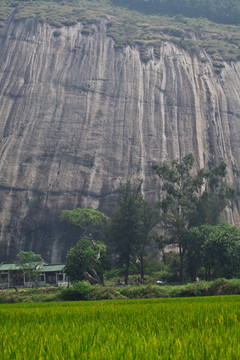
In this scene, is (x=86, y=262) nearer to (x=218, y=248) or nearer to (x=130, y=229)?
(x=130, y=229)

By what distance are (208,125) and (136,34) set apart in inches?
1088

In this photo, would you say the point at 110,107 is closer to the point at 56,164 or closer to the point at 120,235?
the point at 56,164

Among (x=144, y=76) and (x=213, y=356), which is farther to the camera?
(x=144, y=76)

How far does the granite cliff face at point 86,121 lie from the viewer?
50.2m

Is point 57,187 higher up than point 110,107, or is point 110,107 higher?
point 110,107

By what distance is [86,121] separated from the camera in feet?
192

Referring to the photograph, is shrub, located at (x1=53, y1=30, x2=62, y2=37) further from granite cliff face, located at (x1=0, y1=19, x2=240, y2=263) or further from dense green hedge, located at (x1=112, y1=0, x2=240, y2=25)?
dense green hedge, located at (x1=112, y1=0, x2=240, y2=25)

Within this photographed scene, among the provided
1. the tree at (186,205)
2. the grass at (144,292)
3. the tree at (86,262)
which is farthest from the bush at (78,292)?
the tree at (186,205)

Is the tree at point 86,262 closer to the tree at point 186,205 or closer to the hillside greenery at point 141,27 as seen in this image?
the tree at point 186,205

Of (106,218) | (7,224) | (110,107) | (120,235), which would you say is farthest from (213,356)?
(110,107)

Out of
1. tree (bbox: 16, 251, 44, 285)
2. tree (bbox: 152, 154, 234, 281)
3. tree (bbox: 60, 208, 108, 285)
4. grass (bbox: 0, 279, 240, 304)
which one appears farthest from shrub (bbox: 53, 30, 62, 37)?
grass (bbox: 0, 279, 240, 304)

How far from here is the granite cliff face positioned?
50188 mm

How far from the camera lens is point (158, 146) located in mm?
57000

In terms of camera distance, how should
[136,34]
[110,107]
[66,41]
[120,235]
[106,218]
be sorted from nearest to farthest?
[120,235], [106,218], [110,107], [66,41], [136,34]
